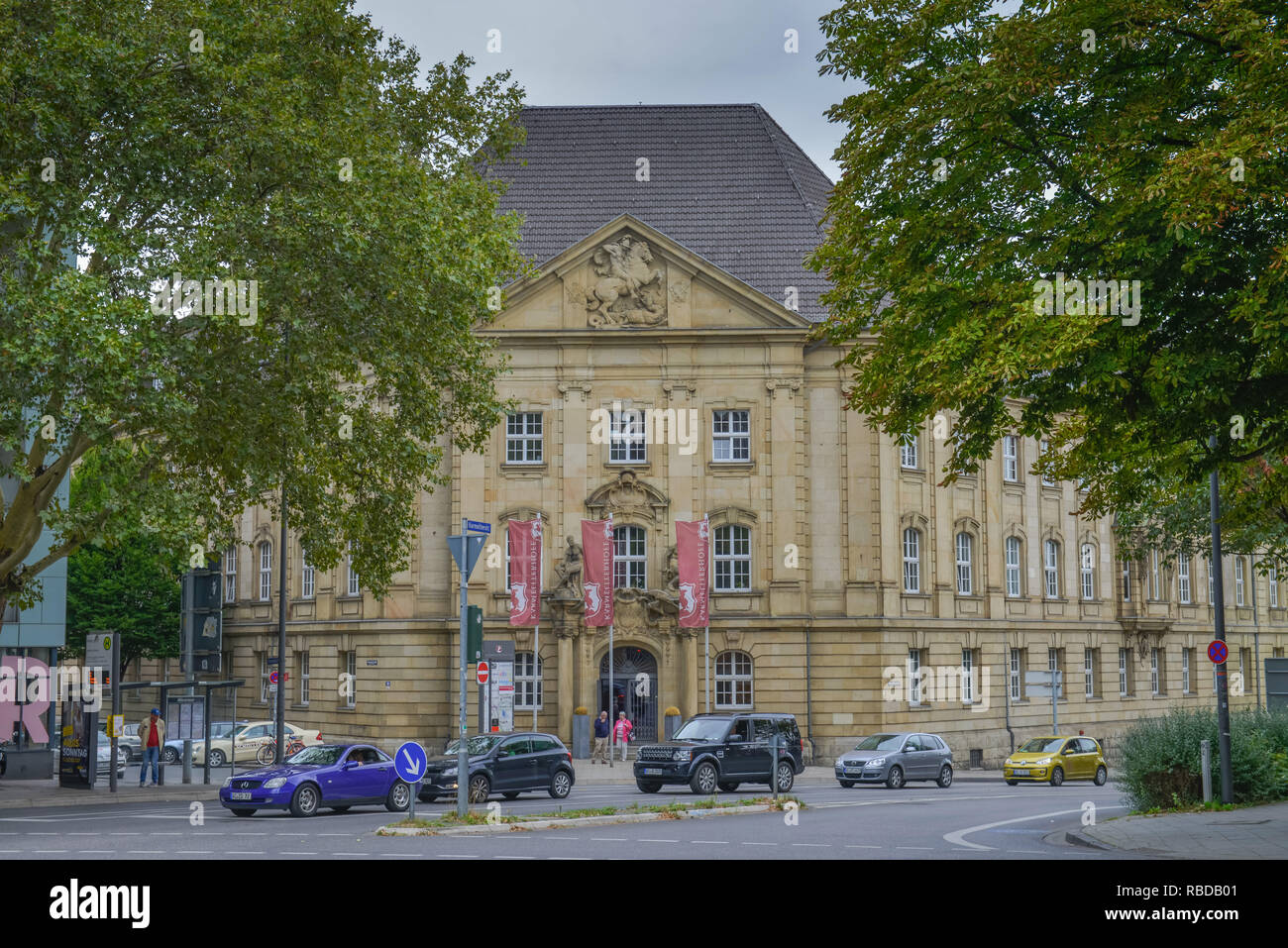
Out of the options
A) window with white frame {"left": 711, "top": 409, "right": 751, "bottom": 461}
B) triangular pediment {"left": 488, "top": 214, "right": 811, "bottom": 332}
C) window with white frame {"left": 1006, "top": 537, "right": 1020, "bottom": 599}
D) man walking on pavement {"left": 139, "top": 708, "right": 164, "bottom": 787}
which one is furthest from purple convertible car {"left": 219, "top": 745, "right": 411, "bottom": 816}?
window with white frame {"left": 1006, "top": 537, "right": 1020, "bottom": 599}

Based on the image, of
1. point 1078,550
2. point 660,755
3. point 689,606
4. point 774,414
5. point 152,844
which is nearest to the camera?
point 152,844

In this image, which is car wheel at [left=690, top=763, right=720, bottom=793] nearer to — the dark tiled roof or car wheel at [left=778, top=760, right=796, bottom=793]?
car wheel at [left=778, top=760, right=796, bottom=793]

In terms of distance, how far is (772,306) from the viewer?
45656 millimetres

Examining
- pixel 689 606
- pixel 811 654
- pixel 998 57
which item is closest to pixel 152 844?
pixel 998 57

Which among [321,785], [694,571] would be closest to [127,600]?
[694,571]

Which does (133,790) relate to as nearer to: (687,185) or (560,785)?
(560,785)

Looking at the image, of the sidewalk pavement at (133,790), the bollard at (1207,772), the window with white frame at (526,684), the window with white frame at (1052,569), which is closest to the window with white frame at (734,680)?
the sidewalk pavement at (133,790)

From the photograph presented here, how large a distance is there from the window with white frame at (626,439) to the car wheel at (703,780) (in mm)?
17939

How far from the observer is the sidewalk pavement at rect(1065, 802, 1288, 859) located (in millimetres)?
16500

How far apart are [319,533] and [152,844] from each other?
31.8ft

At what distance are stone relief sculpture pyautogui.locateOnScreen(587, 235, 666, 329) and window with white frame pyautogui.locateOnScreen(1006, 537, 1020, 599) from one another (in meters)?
15.7

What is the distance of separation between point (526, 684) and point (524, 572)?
5.01 m

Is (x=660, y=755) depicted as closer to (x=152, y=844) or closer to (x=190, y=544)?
(x=190, y=544)

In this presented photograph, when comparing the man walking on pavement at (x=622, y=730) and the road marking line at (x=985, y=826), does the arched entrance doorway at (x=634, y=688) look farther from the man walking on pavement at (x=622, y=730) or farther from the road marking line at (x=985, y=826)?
the road marking line at (x=985, y=826)
